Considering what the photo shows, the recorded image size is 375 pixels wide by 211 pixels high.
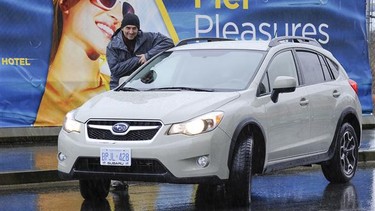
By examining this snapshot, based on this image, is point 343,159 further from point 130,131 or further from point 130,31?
point 130,131

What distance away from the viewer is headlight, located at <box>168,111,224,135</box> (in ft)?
28.0

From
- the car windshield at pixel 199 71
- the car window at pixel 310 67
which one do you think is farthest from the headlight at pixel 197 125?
the car window at pixel 310 67

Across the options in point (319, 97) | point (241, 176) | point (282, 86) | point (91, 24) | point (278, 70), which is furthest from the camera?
point (91, 24)

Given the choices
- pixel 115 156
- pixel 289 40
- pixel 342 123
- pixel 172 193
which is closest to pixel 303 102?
pixel 342 123

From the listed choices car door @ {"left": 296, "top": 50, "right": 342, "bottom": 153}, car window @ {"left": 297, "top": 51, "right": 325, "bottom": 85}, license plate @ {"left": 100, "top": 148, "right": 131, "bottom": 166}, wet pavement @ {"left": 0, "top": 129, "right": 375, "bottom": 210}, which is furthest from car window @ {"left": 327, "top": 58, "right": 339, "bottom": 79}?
license plate @ {"left": 100, "top": 148, "right": 131, "bottom": 166}

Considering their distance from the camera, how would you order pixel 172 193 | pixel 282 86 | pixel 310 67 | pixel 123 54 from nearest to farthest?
pixel 282 86 < pixel 172 193 < pixel 310 67 < pixel 123 54

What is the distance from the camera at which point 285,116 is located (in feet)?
32.0

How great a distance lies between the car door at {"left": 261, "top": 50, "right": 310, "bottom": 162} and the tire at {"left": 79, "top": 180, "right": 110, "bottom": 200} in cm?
170

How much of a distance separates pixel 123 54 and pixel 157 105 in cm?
254

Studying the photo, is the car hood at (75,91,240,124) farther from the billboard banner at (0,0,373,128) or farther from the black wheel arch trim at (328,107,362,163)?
the billboard banner at (0,0,373,128)

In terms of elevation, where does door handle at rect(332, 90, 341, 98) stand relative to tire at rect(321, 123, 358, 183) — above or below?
above

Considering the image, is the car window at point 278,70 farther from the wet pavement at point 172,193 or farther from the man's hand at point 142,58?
the man's hand at point 142,58

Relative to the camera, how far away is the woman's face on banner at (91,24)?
14.7 meters

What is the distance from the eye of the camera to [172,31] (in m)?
15.6
